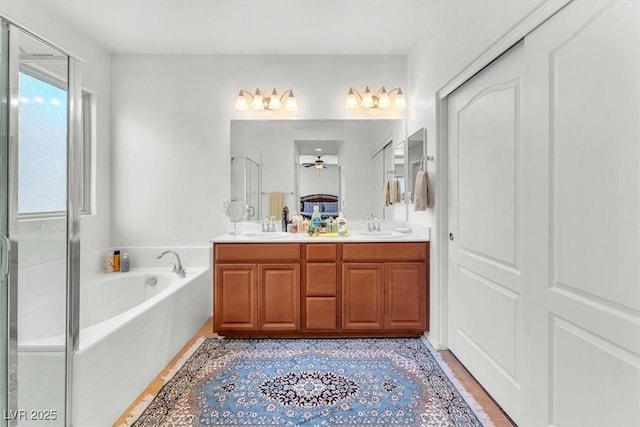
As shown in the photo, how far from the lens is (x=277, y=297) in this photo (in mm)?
2705

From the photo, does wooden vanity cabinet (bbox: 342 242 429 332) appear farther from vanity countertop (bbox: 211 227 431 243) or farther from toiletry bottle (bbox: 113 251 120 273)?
toiletry bottle (bbox: 113 251 120 273)

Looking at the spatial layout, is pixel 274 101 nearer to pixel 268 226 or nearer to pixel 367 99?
pixel 367 99

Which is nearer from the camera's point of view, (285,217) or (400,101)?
(400,101)

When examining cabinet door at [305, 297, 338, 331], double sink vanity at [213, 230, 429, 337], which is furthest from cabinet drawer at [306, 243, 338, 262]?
cabinet door at [305, 297, 338, 331]

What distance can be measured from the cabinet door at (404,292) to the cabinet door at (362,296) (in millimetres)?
57

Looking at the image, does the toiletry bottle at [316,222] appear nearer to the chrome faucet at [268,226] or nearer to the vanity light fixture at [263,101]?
the chrome faucet at [268,226]

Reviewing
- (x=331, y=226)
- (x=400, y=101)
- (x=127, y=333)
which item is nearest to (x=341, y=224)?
(x=331, y=226)

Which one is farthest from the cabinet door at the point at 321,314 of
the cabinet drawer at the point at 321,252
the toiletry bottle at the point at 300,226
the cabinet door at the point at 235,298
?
the toiletry bottle at the point at 300,226

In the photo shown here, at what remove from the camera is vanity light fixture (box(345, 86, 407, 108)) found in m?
3.18

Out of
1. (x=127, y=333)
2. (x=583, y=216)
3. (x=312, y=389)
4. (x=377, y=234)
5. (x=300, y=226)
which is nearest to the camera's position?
(x=583, y=216)

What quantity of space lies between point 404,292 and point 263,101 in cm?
217

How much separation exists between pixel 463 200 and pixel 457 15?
1.17 metres

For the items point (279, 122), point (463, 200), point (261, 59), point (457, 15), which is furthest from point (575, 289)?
point (261, 59)

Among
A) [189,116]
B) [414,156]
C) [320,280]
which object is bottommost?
[320,280]
